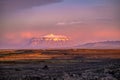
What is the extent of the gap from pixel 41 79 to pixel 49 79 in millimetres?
1216

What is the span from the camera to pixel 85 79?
45.2 meters

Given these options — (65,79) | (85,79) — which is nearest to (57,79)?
(65,79)

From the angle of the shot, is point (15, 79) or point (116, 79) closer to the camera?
point (116, 79)

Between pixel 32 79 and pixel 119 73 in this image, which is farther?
pixel 119 73

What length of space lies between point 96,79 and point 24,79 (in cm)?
1050

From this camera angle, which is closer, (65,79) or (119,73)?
(65,79)

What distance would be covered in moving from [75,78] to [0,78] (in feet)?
37.6

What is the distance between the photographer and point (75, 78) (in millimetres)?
46969

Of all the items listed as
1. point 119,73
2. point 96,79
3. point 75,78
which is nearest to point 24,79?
point 75,78

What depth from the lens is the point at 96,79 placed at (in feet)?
147

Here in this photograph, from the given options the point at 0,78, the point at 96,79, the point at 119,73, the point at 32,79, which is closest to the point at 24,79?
the point at 32,79

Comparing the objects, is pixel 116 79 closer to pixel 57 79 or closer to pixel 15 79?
pixel 57 79

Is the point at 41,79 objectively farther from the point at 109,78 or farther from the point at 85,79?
the point at 109,78

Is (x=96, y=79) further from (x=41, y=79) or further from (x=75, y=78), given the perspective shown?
(x=41, y=79)
